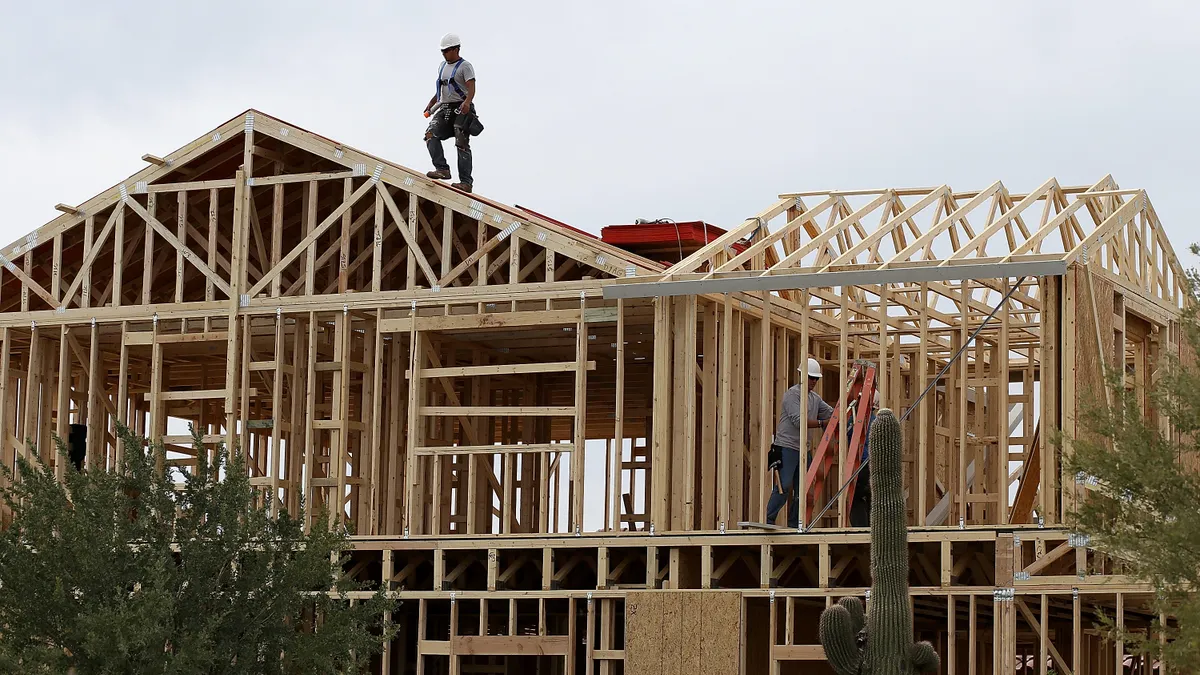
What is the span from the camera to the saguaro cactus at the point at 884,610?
1611 cm

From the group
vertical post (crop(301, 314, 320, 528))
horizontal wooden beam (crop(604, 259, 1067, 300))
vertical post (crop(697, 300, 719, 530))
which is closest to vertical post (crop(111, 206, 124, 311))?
vertical post (crop(301, 314, 320, 528))

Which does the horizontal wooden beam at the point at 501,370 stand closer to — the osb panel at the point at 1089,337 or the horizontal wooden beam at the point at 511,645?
the horizontal wooden beam at the point at 511,645

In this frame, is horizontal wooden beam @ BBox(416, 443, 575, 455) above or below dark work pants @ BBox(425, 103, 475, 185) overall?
below

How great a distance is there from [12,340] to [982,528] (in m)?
13.1

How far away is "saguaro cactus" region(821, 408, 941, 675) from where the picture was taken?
52.9 feet

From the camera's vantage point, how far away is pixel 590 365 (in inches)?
844

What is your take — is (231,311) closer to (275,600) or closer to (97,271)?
(97,271)

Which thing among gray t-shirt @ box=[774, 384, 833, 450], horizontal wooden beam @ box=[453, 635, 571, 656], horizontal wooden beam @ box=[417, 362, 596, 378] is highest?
horizontal wooden beam @ box=[417, 362, 596, 378]

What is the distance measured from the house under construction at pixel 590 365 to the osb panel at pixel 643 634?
4 cm

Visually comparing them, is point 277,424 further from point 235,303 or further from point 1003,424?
point 1003,424

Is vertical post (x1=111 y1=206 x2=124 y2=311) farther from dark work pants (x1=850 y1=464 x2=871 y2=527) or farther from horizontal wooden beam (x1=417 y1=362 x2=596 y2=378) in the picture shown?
dark work pants (x1=850 y1=464 x2=871 y2=527)

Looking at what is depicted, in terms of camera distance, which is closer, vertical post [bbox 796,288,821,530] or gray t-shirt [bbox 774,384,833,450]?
vertical post [bbox 796,288,821,530]

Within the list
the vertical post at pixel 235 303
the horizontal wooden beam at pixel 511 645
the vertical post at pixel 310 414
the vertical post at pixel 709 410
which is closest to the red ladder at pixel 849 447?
the vertical post at pixel 709 410

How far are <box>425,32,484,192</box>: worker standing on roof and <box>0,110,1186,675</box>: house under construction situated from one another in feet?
4.14
